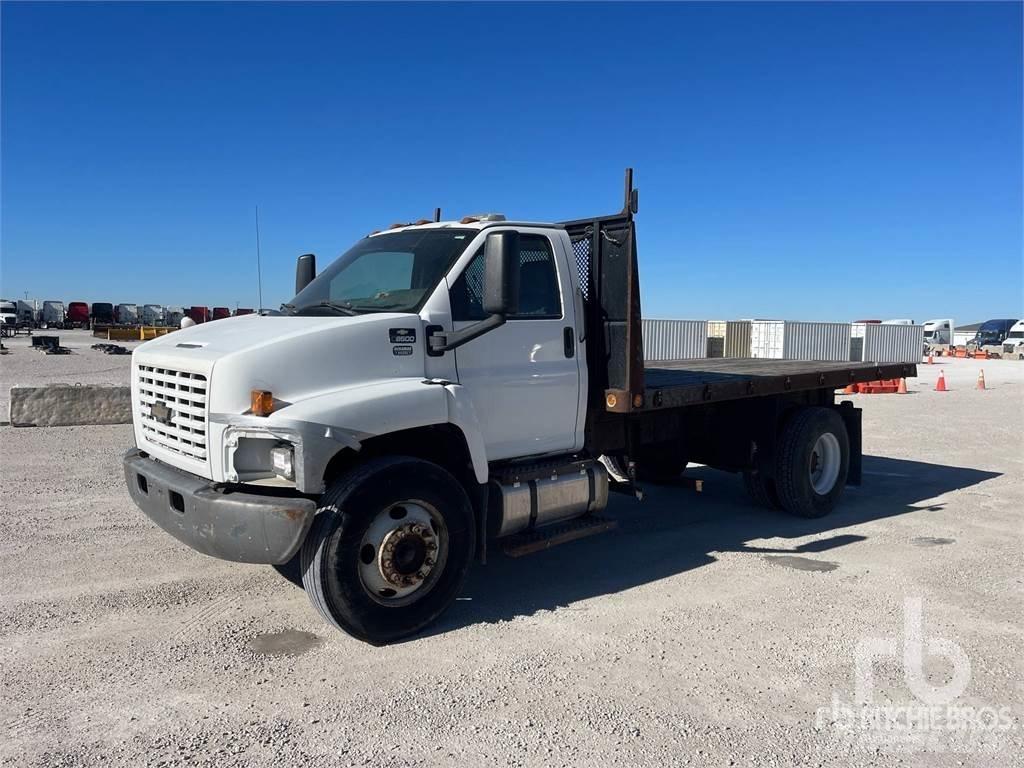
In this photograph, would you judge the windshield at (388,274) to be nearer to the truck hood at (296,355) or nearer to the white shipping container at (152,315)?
the truck hood at (296,355)

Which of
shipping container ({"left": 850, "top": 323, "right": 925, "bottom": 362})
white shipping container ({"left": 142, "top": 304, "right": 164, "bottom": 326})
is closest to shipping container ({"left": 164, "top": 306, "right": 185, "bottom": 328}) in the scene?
white shipping container ({"left": 142, "top": 304, "right": 164, "bottom": 326})

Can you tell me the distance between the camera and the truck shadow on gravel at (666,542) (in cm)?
532

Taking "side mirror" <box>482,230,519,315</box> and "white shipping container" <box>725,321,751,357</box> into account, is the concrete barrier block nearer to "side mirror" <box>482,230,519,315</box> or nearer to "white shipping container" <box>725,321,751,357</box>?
A: "side mirror" <box>482,230,519,315</box>

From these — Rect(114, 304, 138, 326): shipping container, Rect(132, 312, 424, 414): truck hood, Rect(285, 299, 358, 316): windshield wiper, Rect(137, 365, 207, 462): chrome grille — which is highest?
Rect(114, 304, 138, 326): shipping container

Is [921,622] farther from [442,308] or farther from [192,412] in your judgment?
[192,412]

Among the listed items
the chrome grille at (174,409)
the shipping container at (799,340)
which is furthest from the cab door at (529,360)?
the shipping container at (799,340)

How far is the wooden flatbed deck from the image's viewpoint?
6.17 metres

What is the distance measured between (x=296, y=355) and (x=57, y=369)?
23.3 m

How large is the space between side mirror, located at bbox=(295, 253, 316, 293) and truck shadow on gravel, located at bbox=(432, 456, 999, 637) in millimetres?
2663

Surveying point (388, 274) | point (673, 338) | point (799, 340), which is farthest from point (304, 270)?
point (799, 340)

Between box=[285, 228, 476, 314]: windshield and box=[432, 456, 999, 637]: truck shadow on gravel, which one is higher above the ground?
box=[285, 228, 476, 314]: windshield

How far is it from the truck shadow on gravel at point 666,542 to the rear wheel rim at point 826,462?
31cm

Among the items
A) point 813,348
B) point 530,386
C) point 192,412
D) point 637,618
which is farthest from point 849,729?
point 813,348

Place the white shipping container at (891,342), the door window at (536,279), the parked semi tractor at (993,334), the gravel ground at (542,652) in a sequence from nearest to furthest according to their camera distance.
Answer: the gravel ground at (542,652), the door window at (536,279), the white shipping container at (891,342), the parked semi tractor at (993,334)
